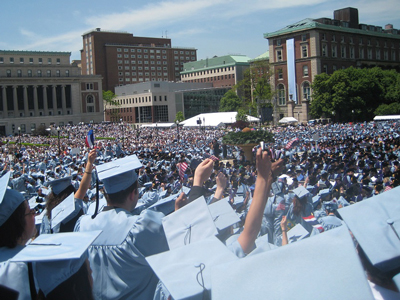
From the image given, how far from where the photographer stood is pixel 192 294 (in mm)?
1938

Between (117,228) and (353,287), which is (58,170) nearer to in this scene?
(117,228)

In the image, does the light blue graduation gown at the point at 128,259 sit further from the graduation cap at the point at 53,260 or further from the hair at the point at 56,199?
the hair at the point at 56,199

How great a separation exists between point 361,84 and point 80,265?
5748cm

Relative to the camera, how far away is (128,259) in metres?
2.53

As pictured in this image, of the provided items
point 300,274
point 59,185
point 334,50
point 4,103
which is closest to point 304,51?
point 334,50

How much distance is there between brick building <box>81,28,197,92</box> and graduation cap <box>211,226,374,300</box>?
11045 centimetres

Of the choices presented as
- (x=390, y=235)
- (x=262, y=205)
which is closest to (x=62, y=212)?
(x=262, y=205)

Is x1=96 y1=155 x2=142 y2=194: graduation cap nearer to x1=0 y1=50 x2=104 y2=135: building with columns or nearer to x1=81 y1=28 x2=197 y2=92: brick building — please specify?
x1=0 y1=50 x2=104 y2=135: building with columns

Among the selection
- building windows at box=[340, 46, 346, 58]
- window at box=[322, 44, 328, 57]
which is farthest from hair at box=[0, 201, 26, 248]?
building windows at box=[340, 46, 346, 58]

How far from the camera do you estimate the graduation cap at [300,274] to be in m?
1.49

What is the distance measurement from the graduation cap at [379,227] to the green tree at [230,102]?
77582 millimetres

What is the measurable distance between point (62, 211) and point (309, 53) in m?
64.6

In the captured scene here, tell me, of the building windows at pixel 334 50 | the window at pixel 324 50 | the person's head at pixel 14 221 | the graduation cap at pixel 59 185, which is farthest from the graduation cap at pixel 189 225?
the building windows at pixel 334 50

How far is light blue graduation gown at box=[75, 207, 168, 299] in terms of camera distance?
2512 mm
